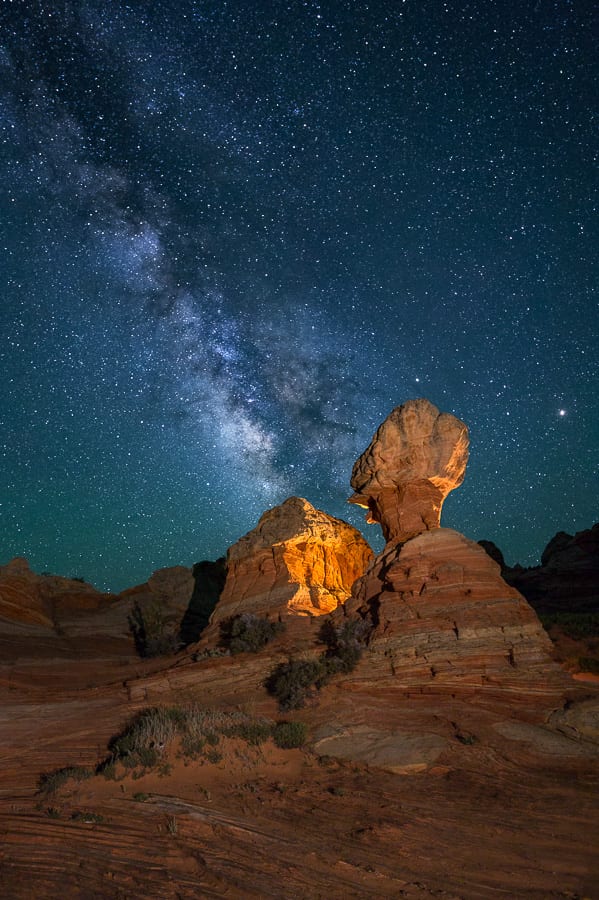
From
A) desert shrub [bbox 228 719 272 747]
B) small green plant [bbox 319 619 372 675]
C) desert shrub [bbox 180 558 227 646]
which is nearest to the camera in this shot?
desert shrub [bbox 228 719 272 747]

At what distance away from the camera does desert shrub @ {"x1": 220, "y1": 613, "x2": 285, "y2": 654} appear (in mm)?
17609

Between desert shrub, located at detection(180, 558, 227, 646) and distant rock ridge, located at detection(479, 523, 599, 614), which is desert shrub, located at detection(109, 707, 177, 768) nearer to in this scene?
desert shrub, located at detection(180, 558, 227, 646)

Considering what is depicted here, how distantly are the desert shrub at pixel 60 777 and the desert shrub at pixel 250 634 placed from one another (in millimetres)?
7068

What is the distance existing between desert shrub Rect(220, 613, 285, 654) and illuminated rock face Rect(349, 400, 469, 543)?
5742 mm

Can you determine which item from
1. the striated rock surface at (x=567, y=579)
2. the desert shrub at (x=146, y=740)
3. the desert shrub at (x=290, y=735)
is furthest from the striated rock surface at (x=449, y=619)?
the striated rock surface at (x=567, y=579)

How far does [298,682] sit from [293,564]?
8.35m

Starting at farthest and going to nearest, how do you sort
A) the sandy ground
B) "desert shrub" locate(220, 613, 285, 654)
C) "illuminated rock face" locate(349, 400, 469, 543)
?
"illuminated rock face" locate(349, 400, 469, 543)
"desert shrub" locate(220, 613, 285, 654)
the sandy ground

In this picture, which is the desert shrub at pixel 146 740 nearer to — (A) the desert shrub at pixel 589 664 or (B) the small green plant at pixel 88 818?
(B) the small green plant at pixel 88 818

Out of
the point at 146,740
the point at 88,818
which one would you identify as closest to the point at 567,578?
the point at 146,740

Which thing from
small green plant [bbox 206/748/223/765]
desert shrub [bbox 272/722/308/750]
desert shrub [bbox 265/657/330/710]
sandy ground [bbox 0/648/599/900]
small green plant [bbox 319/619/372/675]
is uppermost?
small green plant [bbox 319/619/372/675]

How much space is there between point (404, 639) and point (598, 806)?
662 cm

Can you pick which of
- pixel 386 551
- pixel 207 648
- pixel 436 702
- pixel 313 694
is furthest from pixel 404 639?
pixel 207 648

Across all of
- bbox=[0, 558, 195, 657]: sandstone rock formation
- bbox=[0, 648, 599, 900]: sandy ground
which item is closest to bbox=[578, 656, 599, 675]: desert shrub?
bbox=[0, 648, 599, 900]: sandy ground

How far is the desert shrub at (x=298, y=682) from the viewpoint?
13.7m
